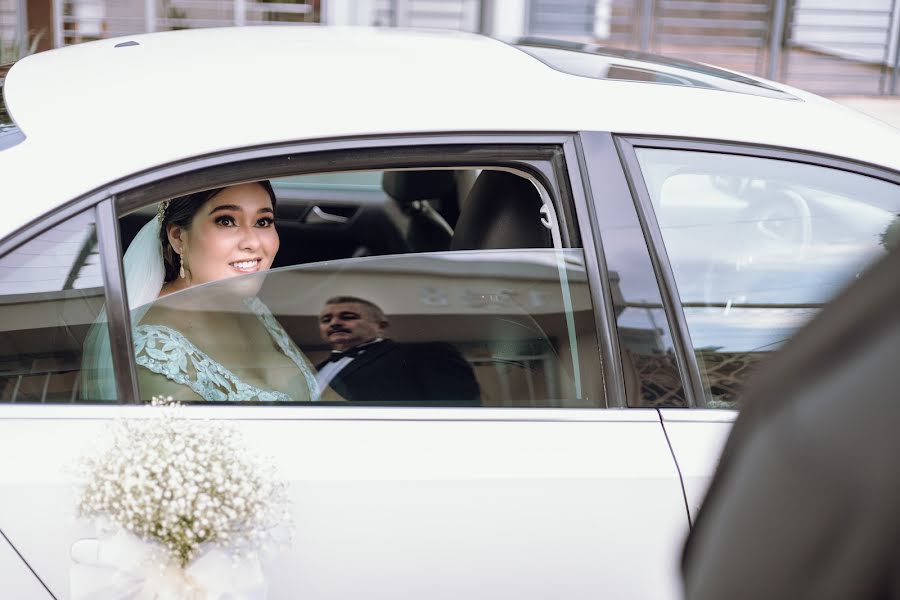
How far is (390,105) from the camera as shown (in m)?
1.71

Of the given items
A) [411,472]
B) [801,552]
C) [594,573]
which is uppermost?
[801,552]

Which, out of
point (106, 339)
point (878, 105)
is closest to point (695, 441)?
point (106, 339)

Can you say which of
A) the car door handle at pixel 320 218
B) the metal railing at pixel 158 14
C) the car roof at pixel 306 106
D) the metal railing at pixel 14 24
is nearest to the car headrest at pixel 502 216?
the car roof at pixel 306 106

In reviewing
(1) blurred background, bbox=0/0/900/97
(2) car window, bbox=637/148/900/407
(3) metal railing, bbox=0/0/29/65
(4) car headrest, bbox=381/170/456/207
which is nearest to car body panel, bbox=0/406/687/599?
(2) car window, bbox=637/148/900/407

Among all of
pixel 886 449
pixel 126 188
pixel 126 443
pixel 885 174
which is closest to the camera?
pixel 886 449

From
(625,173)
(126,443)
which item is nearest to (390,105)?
(625,173)

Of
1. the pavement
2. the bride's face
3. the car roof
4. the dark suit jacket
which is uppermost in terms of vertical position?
the car roof

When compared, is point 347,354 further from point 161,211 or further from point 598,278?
point 161,211

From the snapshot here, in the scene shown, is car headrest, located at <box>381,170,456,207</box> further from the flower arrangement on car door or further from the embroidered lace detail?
the flower arrangement on car door

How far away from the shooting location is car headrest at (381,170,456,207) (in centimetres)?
336

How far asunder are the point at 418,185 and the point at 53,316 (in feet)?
6.66

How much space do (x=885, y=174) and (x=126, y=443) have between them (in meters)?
Result: 1.43

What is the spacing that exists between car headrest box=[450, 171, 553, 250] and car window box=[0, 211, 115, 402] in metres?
0.85

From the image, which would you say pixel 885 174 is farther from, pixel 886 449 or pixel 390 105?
pixel 886 449
